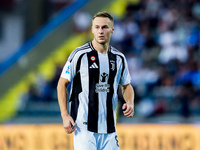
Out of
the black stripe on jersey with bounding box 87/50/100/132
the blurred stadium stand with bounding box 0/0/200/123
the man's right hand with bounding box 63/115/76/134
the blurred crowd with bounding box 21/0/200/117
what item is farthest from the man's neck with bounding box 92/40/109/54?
the blurred crowd with bounding box 21/0/200/117

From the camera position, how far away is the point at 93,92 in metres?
4.64

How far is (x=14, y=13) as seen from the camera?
26859mm

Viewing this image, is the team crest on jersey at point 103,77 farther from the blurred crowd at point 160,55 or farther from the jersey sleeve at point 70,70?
the blurred crowd at point 160,55

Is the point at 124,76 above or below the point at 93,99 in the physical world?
above

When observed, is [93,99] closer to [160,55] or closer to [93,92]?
[93,92]

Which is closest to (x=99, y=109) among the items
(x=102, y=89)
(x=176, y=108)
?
(x=102, y=89)

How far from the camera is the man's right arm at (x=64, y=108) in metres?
4.50

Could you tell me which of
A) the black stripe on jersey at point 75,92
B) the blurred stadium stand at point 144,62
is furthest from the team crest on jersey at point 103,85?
the blurred stadium stand at point 144,62

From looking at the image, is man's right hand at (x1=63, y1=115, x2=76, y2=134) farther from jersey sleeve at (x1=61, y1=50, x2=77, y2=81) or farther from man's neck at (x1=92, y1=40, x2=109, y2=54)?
man's neck at (x1=92, y1=40, x2=109, y2=54)

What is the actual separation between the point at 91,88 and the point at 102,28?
559 mm

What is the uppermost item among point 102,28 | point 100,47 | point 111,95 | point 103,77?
point 102,28

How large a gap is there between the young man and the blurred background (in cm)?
624

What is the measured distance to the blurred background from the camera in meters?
11.4

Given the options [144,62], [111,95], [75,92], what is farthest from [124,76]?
[144,62]
